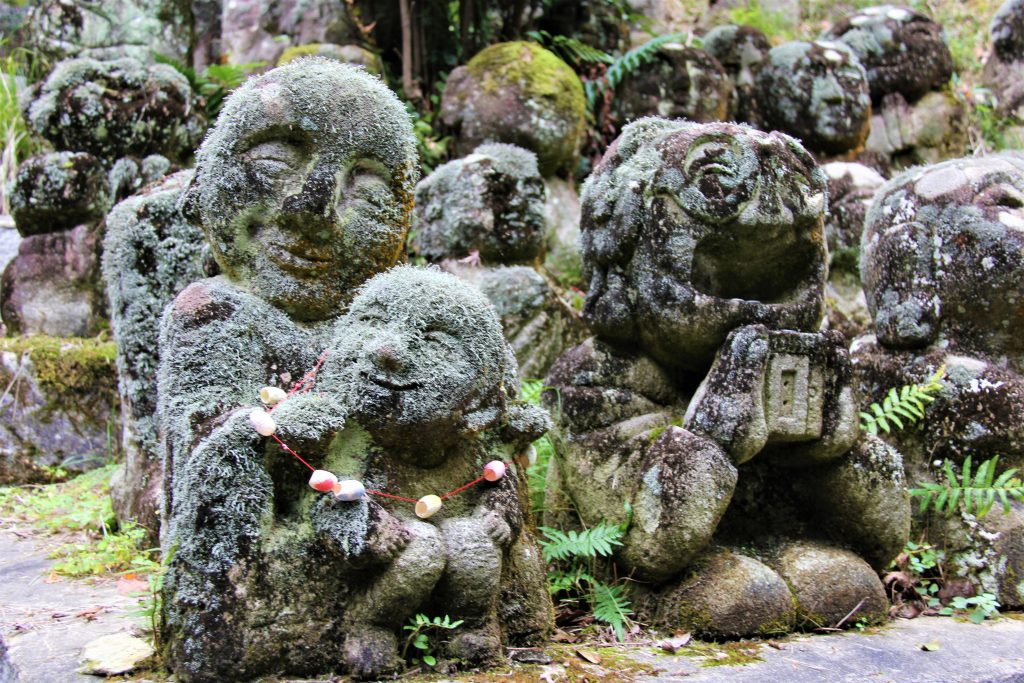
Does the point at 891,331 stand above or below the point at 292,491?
above

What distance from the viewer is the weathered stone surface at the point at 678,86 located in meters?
8.67

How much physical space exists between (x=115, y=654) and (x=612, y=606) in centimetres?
161

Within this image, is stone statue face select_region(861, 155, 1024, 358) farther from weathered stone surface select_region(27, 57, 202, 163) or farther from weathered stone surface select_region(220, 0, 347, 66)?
weathered stone surface select_region(220, 0, 347, 66)

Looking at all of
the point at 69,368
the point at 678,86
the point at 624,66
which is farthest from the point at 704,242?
Answer: the point at 624,66

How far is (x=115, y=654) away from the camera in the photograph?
289 cm

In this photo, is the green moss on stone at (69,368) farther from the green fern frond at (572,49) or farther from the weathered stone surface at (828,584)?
→ the green fern frond at (572,49)

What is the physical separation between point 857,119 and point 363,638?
7.69 meters

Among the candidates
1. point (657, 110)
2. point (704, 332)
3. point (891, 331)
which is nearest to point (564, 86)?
point (657, 110)

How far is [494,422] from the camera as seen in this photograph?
2.88 meters

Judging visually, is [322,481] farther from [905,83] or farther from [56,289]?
[905,83]

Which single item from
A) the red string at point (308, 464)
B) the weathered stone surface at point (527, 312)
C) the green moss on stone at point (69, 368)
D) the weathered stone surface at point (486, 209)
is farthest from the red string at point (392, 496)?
the green moss on stone at point (69, 368)

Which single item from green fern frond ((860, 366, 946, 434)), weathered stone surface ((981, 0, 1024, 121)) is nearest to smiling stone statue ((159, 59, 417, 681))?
green fern frond ((860, 366, 946, 434))

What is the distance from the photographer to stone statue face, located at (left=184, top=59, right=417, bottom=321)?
9.93ft

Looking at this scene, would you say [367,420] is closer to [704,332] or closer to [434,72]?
[704,332]
